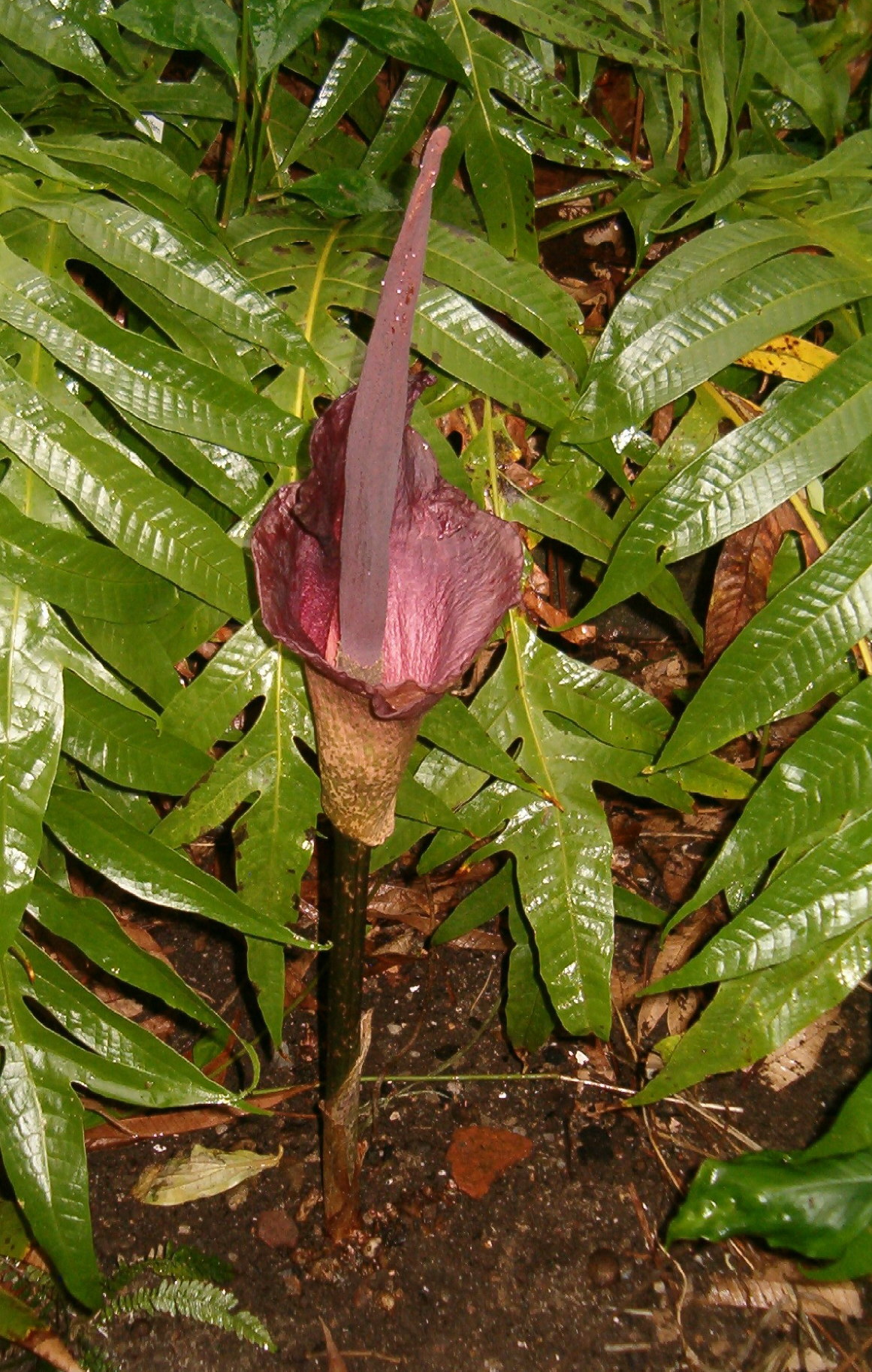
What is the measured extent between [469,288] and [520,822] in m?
0.49

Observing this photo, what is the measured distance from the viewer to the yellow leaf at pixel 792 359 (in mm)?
1077

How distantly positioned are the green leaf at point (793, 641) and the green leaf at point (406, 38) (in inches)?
19.8

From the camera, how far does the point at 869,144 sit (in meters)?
1.05

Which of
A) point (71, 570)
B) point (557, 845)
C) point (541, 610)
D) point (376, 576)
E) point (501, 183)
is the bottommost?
point (557, 845)

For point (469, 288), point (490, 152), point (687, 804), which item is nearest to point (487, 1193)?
point (687, 804)

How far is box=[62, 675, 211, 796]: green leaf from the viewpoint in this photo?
0.98m

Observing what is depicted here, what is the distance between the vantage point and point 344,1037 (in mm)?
1049

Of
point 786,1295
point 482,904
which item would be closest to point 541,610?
point 482,904

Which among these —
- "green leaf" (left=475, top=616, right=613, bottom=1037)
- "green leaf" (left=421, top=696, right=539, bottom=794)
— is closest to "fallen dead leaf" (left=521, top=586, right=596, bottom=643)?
"green leaf" (left=475, top=616, right=613, bottom=1037)

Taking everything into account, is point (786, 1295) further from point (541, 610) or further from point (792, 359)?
point (792, 359)

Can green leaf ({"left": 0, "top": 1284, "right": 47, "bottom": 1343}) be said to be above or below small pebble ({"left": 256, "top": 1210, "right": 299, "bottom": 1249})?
above

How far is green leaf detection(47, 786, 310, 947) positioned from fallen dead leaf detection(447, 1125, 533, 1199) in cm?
52

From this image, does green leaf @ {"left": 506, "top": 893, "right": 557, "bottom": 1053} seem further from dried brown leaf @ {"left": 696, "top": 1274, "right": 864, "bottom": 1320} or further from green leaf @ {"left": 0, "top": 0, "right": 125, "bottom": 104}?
green leaf @ {"left": 0, "top": 0, "right": 125, "bottom": 104}

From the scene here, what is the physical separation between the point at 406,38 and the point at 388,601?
0.50m
